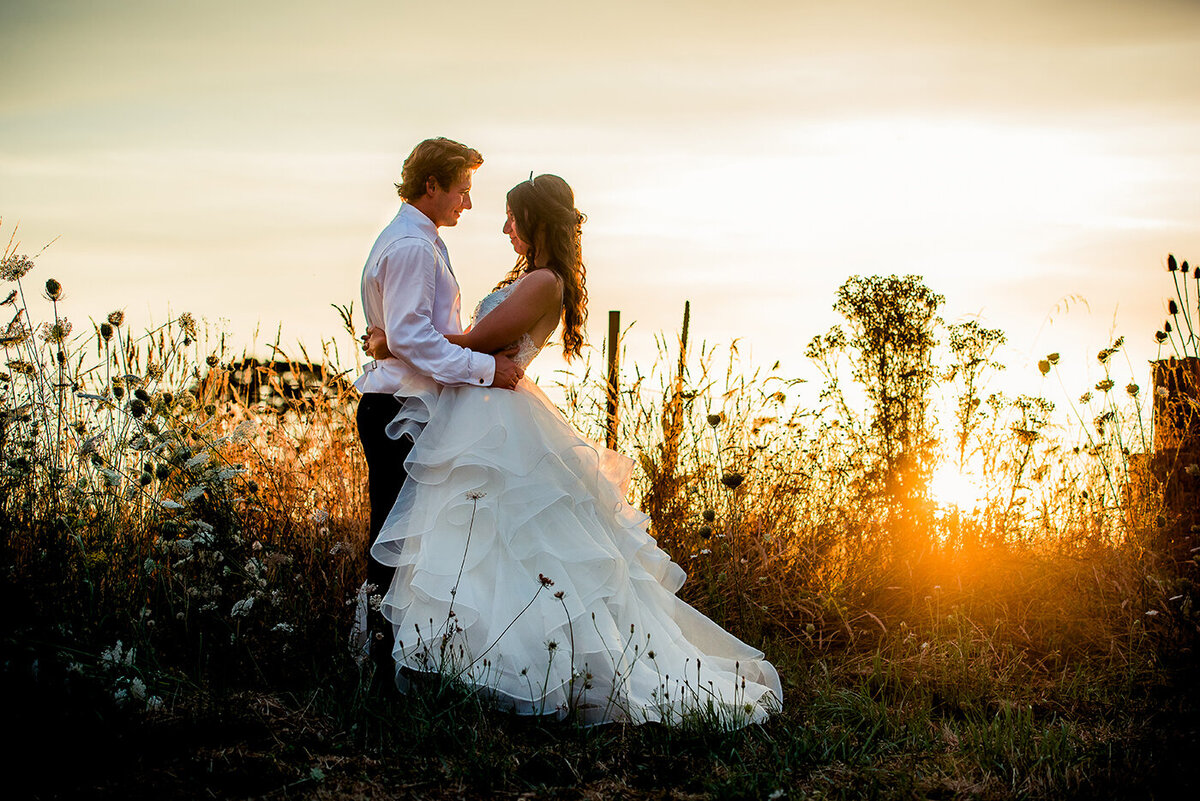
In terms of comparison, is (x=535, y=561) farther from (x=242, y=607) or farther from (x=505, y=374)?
(x=242, y=607)

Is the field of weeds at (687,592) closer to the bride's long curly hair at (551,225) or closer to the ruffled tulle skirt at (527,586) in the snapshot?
the ruffled tulle skirt at (527,586)

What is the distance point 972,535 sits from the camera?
5047mm

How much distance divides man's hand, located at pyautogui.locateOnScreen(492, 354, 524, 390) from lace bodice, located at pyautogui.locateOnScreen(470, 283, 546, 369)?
0.07 metres

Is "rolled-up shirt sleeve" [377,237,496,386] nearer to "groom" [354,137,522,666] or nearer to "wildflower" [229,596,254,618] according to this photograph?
"groom" [354,137,522,666]

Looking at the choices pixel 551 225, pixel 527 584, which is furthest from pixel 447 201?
pixel 527 584

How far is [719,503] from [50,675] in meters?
3.19

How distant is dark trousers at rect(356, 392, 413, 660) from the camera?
370 centimetres

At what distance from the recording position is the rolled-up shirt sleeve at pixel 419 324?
358cm

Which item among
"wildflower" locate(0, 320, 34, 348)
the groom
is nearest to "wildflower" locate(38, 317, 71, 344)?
"wildflower" locate(0, 320, 34, 348)

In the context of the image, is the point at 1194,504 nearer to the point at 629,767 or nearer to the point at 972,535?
the point at 972,535

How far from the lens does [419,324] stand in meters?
3.57

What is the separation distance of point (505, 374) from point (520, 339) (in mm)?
186

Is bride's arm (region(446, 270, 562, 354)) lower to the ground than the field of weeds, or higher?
higher

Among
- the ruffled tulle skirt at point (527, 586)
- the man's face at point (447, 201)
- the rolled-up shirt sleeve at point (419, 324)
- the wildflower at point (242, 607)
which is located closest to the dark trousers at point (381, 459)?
the ruffled tulle skirt at point (527, 586)
